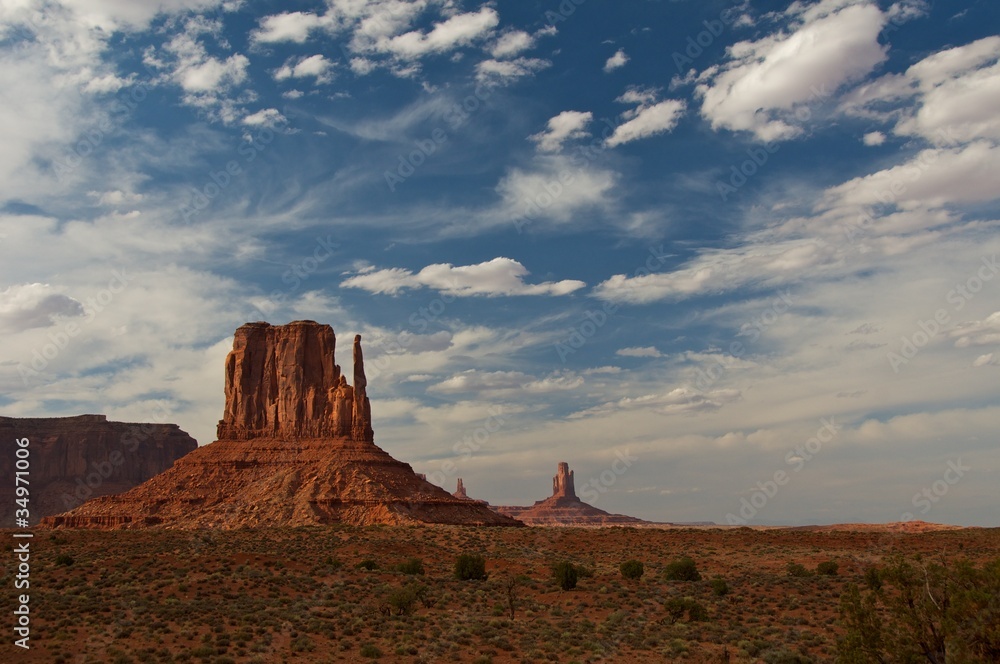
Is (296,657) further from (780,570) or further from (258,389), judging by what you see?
(258,389)

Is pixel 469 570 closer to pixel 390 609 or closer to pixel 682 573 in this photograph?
pixel 390 609

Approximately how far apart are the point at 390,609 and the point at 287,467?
57300mm

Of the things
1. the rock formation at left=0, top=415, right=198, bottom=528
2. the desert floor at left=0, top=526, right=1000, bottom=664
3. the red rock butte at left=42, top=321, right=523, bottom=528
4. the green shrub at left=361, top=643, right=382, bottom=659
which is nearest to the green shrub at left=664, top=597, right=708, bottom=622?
the desert floor at left=0, top=526, right=1000, bottom=664

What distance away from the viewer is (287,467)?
85625 millimetres

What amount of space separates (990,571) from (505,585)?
26.7 m

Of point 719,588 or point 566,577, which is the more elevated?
point 566,577

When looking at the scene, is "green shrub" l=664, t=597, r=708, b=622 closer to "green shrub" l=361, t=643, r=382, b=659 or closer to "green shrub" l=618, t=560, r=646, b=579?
"green shrub" l=618, t=560, r=646, b=579

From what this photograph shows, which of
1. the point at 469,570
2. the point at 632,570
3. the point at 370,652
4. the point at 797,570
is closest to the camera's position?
the point at 370,652

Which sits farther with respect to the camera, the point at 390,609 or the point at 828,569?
the point at 828,569

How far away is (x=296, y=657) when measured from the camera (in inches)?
969

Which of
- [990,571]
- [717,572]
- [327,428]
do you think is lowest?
[717,572]

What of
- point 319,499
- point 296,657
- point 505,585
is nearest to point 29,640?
point 296,657

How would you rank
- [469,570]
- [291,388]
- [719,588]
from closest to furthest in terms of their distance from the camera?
[719,588], [469,570], [291,388]

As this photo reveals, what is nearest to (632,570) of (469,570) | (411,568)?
(469,570)
